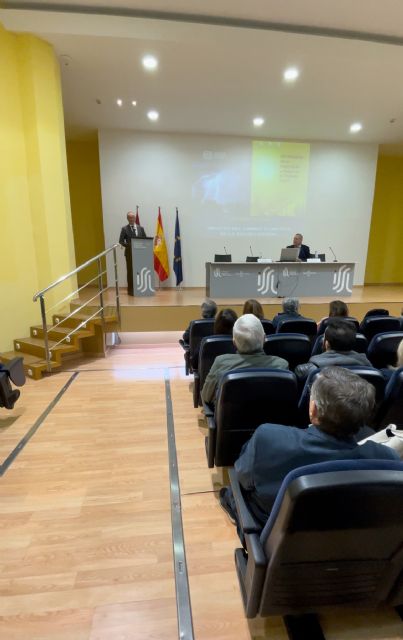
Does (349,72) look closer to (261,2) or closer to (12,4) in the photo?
(261,2)

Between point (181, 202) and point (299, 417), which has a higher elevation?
point (181, 202)

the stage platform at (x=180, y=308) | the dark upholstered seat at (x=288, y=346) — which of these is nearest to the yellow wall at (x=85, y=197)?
the stage platform at (x=180, y=308)

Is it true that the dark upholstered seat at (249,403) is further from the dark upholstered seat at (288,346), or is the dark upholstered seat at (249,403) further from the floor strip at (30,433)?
the floor strip at (30,433)

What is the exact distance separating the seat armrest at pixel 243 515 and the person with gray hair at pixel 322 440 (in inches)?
2.7

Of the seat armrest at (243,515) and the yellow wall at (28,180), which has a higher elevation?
the yellow wall at (28,180)

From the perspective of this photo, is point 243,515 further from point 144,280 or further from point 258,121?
point 258,121

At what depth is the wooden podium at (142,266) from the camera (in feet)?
17.6

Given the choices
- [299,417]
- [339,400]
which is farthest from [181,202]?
[339,400]

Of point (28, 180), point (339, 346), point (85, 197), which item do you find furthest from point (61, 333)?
point (85, 197)

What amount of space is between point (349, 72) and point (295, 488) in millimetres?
6098

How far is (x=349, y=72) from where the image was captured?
4758 mm

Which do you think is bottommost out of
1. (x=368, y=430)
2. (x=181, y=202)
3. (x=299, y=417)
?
(x=299, y=417)

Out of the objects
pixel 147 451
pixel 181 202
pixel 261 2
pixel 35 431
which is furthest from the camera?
pixel 181 202

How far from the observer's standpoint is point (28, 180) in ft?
14.6
